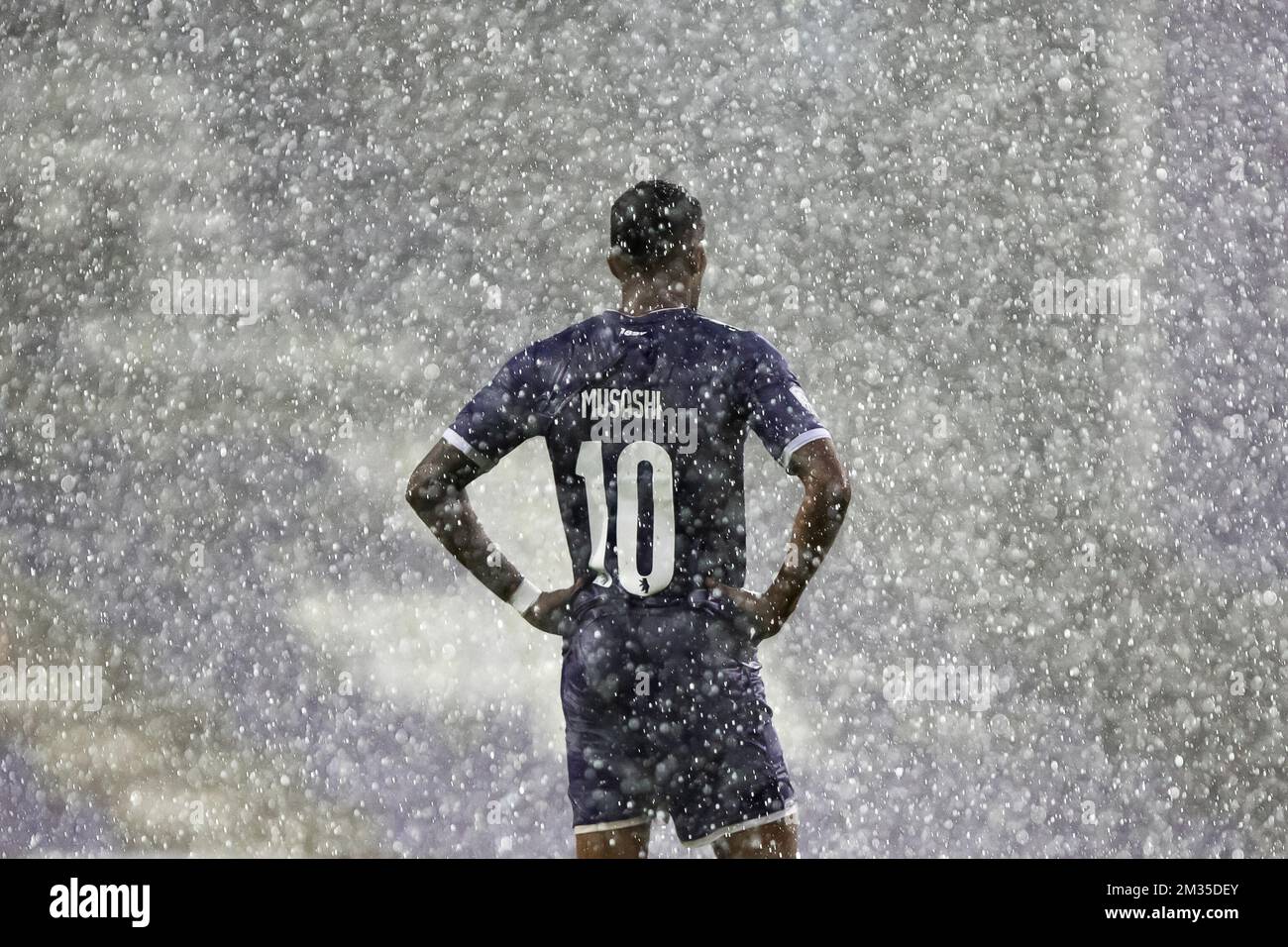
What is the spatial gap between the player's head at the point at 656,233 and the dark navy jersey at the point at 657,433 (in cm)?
10

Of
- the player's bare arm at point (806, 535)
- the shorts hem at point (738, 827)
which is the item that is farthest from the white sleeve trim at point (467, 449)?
the shorts hem at point (738, 827)

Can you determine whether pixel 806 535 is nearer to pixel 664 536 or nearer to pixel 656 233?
pixel 664 536

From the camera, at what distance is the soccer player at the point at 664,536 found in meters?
2.21

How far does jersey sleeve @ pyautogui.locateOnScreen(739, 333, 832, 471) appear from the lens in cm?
224

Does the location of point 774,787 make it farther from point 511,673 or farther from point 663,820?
point 511,673

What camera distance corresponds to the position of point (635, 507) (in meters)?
2.24

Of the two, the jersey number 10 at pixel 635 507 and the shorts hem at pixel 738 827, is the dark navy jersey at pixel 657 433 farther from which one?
the shorts hem at pixel 738 827

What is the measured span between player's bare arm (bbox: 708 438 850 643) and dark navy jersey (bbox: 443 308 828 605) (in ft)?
0.12

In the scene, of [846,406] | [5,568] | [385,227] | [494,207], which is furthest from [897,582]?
[5,568]

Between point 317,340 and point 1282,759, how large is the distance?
4867 millimetres

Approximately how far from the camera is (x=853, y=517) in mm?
5355

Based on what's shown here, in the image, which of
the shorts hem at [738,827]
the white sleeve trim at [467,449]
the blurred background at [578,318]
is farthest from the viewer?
the blurred background at [578,318]

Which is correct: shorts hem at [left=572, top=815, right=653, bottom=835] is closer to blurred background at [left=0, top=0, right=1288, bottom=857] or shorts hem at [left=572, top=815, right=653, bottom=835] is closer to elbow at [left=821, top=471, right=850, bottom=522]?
elbow at [left=821, top=471, right=850, bottom=522]

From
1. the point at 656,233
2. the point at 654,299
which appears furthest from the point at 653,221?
the point at 654,299
